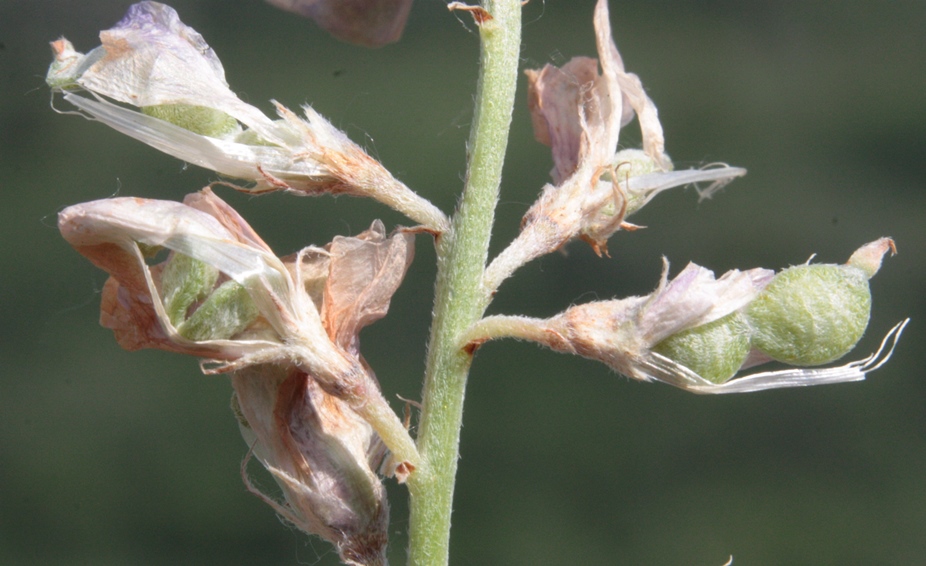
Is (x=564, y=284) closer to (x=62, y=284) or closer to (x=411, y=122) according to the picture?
(x=411, y=122)

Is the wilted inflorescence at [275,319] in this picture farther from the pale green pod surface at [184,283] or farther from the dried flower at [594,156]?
the dried flower at [594,156]

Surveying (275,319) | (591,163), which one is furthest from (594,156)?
(275,319)

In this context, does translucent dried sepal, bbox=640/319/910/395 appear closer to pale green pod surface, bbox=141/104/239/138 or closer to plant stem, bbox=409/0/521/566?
plant stem, bbox=409/0/521/566

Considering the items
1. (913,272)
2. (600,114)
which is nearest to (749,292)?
(600,114)

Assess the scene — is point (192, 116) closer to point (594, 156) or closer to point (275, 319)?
point (275, 319)

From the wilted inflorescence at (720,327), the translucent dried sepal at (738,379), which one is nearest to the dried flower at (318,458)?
the wilted inflorescence at (720,327)

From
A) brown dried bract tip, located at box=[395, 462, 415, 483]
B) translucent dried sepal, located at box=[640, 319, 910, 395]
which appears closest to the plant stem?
brown dried bract tip, located at box=[395, 462, 415, 483]

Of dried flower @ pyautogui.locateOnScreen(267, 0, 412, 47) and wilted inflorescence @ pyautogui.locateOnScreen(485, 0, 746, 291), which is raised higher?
dried flower @ pyautogui.locateOnScreen(267, 0, 412, 47)
